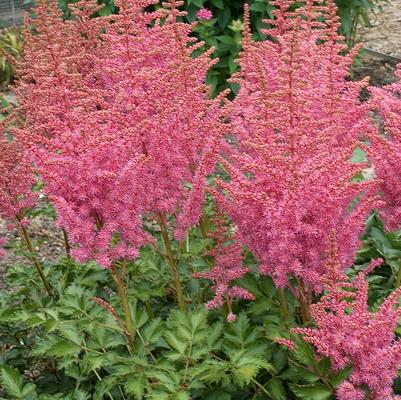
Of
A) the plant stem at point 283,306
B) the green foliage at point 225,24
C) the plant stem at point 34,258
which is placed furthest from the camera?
the green foliage at point 225,24

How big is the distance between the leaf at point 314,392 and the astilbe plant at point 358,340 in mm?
60

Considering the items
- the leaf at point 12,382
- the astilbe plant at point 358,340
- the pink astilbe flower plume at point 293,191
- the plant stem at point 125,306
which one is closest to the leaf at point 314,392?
the astilbe plant at point 358,340

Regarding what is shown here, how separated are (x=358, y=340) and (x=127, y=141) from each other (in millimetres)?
1061

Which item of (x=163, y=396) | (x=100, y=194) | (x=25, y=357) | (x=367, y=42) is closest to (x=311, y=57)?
(x=100, y=194)

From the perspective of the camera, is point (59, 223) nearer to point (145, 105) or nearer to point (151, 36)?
point (145, 105)

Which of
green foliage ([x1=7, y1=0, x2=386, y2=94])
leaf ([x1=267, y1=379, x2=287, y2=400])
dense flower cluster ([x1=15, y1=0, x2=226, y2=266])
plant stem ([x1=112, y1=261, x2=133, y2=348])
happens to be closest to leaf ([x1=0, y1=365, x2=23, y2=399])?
plant stem ([x1=112, y1=261, x2=133, y2=348])

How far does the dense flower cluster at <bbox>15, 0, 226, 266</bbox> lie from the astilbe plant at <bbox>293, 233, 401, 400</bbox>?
69 centimetres

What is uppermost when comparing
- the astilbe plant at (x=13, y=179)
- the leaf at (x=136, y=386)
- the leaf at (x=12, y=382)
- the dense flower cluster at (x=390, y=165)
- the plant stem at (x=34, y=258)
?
the dense flower cluster at (x=390, y=165)

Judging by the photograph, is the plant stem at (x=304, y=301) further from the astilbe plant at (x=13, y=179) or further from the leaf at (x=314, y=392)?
the astilbe plant at (x=13, y=179)

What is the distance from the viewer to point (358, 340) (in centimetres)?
252

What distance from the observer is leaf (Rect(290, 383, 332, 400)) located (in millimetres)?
2634

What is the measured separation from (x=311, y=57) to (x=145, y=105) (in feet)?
2.99

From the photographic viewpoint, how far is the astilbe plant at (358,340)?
98.7 inches

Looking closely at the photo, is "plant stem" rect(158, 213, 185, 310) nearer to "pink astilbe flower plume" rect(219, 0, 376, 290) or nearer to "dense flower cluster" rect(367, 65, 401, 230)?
"pink astilbe flower plume" rect(219, 0, 376, 290)
